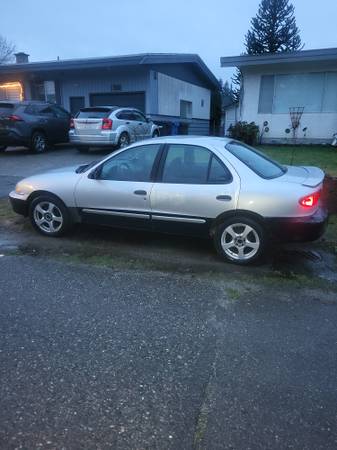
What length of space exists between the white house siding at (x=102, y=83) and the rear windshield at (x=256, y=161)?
12.7m

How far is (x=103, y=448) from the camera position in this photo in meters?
2.07

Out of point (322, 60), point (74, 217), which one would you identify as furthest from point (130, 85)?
point (74, 217)

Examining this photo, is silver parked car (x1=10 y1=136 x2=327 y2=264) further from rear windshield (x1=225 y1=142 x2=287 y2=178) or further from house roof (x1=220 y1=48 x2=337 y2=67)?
house roof (x1=220 y1=48 x2=337 y2=67)

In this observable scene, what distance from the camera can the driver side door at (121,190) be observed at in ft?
16.2

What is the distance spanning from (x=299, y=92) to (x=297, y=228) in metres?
12.0

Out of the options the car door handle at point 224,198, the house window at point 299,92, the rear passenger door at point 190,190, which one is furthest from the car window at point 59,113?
the car door handle at point 224,198

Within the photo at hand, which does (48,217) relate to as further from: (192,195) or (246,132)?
(246,132)

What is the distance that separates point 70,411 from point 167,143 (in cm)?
347

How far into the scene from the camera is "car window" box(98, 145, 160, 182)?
4.98 m

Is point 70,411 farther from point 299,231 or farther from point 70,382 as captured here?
point 299,231

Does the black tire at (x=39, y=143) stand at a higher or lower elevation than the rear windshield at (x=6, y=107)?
lower

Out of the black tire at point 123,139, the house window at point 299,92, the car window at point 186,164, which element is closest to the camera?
the car window at point 186,164

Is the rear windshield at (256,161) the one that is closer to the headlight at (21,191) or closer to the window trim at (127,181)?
the window trim at (127,181)

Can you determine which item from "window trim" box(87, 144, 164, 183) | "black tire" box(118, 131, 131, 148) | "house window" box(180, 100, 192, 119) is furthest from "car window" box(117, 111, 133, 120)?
"window trim" box(87, 144, 164, 183)
